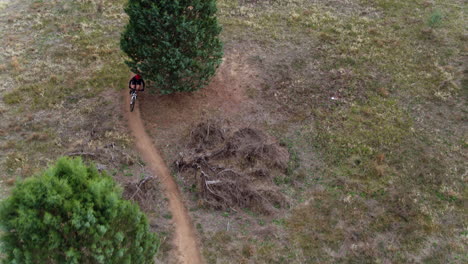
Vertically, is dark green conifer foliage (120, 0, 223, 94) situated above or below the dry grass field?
above

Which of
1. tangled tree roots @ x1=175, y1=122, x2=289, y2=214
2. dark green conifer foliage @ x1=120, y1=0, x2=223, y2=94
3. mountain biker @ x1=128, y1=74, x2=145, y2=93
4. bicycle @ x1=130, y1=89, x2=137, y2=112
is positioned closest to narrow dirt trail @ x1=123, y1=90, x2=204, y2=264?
bicycle @ x1=130, y1=89, x2=137, y2=112

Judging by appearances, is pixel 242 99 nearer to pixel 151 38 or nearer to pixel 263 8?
pixel 151 38

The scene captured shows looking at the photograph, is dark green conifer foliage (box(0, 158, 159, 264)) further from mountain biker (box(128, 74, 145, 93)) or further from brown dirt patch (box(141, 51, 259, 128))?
mountain biker (box(128, 74, 145, 93))

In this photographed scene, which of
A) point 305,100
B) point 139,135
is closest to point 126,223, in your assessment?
point 139,135

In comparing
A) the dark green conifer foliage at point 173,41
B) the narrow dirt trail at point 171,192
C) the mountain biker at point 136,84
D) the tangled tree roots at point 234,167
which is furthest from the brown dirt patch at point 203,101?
the tangled tree roots at point 234,167

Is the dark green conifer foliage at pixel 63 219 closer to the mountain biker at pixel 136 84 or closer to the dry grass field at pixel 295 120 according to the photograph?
the dry grass field at pixel 295 120
